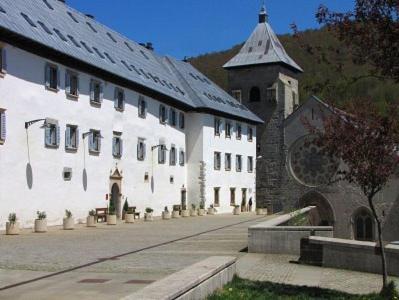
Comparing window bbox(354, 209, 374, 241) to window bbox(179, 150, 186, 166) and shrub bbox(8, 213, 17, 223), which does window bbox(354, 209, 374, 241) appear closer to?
window bbox(179, 150, 186, 166)

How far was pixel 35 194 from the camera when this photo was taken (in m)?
29.2

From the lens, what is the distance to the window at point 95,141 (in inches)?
1361

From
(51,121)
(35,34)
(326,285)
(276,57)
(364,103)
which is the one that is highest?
(276,57)

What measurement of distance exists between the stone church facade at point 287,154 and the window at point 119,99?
45.7ft

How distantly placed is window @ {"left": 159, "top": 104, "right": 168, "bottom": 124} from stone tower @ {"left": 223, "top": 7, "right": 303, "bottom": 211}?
15142 mm

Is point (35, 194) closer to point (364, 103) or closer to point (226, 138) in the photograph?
point (364, 103)

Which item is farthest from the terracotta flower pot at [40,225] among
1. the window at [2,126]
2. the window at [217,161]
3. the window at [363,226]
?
the window at [363,226]

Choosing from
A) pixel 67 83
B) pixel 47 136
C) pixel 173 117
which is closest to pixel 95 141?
pixel 67 83

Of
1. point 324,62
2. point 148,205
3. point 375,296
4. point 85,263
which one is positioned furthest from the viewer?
point 148,205

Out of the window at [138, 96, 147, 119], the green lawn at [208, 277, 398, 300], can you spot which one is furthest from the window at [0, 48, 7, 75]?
the green lawn at [208, 277, 398, 300]

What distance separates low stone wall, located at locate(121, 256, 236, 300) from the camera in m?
6.65

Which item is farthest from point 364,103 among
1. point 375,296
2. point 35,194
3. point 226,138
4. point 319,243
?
point 226,138

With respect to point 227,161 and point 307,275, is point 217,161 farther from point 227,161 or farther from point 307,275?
point 307,275

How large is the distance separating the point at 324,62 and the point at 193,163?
1651 inches
